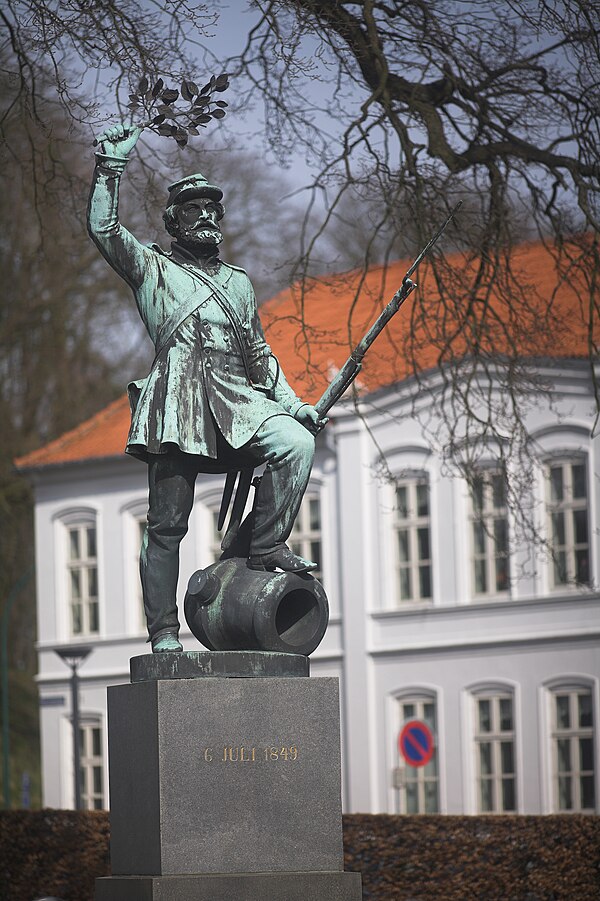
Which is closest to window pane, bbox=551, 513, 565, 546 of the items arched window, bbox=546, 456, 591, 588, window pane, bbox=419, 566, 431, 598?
arched window, bbox=546, 456, 591, 588

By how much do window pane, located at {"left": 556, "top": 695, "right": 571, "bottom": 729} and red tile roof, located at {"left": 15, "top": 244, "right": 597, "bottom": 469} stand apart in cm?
521

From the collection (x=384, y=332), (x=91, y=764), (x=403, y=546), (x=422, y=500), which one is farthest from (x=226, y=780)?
(x=91, y=764)

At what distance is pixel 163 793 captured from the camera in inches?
356

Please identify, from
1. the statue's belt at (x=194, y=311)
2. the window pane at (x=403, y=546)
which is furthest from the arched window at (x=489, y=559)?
the statue's belt at (x=194, y=311)

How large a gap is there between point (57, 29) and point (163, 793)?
15.5 feet

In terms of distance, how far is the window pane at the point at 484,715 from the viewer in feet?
106

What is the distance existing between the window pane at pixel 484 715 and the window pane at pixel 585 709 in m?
1.58

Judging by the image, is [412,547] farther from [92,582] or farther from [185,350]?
[185,350]

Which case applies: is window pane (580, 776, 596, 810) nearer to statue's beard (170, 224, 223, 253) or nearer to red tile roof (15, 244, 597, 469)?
red tile roof (15, 244, 597, 469)

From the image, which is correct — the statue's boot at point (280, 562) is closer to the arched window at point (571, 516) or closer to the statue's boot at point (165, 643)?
the statue's boot at point (165, 643)

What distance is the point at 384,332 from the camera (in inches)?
1133

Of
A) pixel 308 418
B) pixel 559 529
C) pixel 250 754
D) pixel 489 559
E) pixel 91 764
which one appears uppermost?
pixel 559 529

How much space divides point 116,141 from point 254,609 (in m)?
2.22

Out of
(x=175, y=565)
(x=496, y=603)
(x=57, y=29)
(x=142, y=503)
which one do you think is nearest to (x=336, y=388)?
(x=175, y=565)
